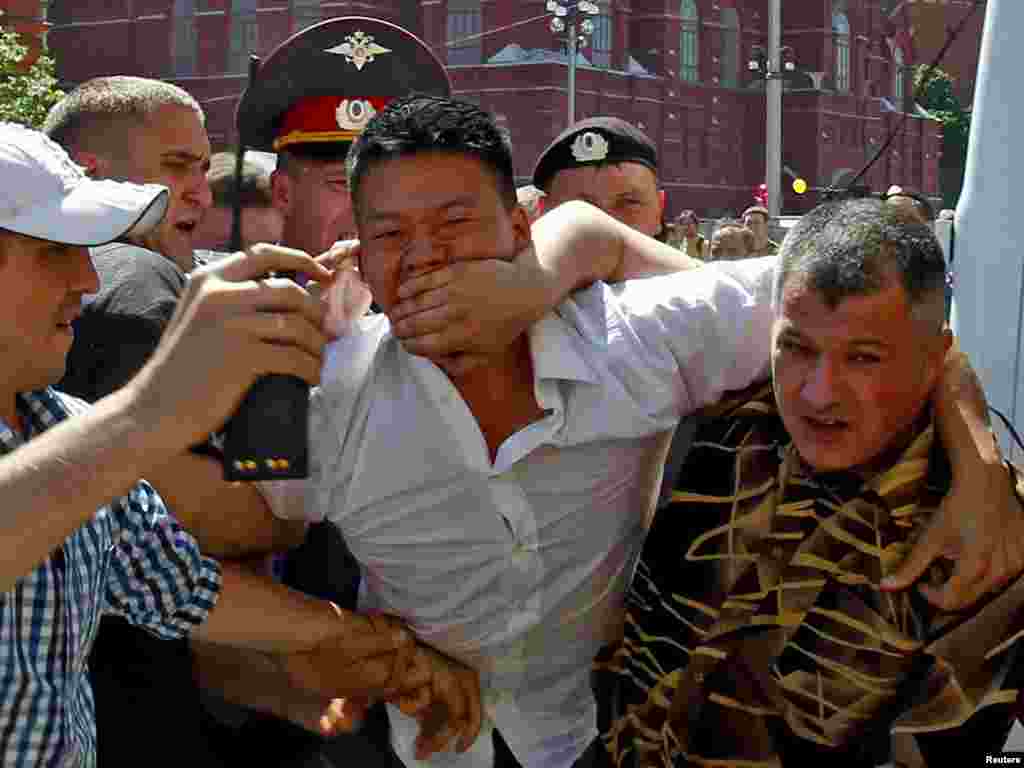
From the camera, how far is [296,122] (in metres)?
3.94

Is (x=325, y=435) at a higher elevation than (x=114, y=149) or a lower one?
lower

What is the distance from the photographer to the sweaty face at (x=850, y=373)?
246 centimetres

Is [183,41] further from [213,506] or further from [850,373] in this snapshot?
[850,373]

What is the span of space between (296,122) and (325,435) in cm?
150

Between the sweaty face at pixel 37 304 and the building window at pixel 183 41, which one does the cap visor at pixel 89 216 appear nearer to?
the sweaty face at pixel 37 304

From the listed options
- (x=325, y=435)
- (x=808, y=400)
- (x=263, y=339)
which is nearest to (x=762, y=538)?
(x=808, y=400)

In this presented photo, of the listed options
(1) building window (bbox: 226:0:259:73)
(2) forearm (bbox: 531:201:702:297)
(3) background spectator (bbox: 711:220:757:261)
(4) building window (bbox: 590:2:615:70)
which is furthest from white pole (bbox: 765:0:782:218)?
(2) forearm (bbox: 531:201:702:297)

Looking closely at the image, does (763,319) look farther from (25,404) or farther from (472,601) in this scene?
(25,404)

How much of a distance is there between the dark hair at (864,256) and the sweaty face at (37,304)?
3.73 feet

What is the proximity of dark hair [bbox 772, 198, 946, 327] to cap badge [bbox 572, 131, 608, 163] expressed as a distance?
2.85 metres

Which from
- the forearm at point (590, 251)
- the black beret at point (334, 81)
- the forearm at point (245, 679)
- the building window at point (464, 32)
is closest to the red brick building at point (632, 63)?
the building window at point (464, 32)

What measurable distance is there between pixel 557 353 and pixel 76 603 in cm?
97

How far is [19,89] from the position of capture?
2809cm

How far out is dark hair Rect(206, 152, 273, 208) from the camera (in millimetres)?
5750
